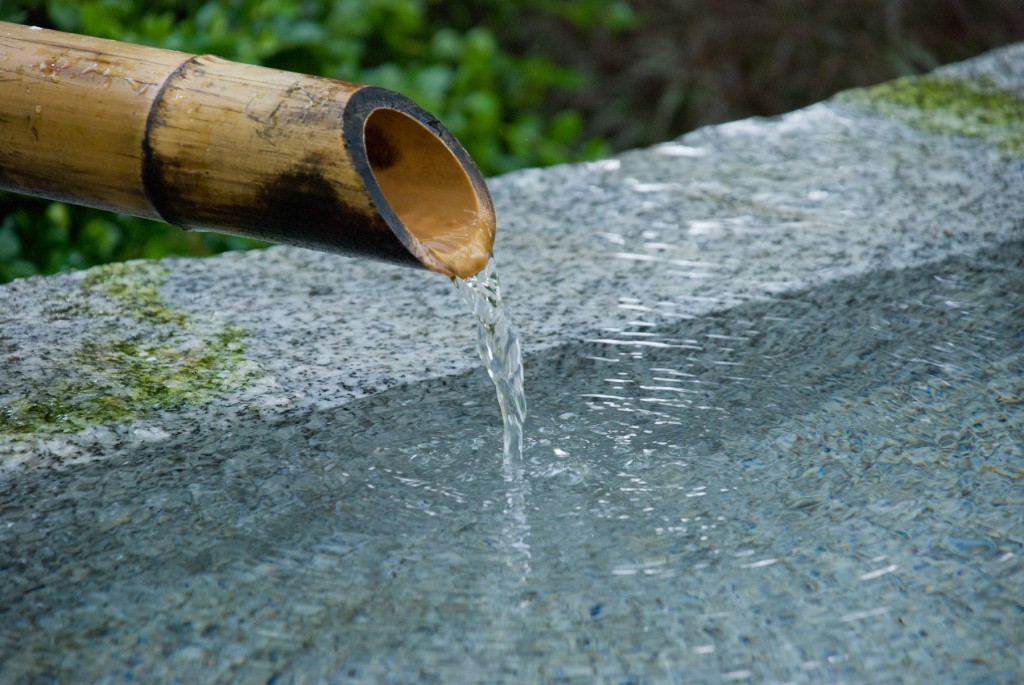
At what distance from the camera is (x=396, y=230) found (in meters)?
1.39

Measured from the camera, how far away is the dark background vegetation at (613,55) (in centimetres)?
376

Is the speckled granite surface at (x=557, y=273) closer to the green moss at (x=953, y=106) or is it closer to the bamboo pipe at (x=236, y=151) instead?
the green moss at (x=953, y=106)

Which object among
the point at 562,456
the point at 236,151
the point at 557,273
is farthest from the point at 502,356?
the point at 236,151

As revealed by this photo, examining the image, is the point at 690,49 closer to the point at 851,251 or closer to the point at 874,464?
the point at 851,251

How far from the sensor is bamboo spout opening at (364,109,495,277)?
5.22ft

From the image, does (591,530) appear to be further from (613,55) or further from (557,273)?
(613,55)

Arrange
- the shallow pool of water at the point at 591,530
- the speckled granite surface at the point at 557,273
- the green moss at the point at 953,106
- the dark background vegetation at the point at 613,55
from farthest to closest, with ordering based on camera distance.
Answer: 1. the dark background vegetation at the point at 613,55
2. the green moss at the point at 953,106
3. the speckled granite surface at the point at 557,273
4. the shallow pool of water at the point at 591,530

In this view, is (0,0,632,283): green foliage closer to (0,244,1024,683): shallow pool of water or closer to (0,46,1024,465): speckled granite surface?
(0,46,1024,465): speckled granite surface

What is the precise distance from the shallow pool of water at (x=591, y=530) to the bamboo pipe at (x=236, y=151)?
0.36 metres

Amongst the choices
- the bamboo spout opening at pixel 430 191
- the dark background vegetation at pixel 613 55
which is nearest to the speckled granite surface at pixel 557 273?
the bamboo spout opening at pixel 430 191

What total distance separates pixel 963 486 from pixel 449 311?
95cm

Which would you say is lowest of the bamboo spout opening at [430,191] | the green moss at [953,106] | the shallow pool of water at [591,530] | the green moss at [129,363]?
the shallow pool of water at [591,530]

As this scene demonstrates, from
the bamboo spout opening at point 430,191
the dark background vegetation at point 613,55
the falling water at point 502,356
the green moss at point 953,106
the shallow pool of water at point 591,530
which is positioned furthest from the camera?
the dark background vegetation at point 613,55

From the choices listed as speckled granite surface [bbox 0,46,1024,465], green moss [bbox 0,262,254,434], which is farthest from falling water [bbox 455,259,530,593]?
green moss [bbox 0,262,254,434]
